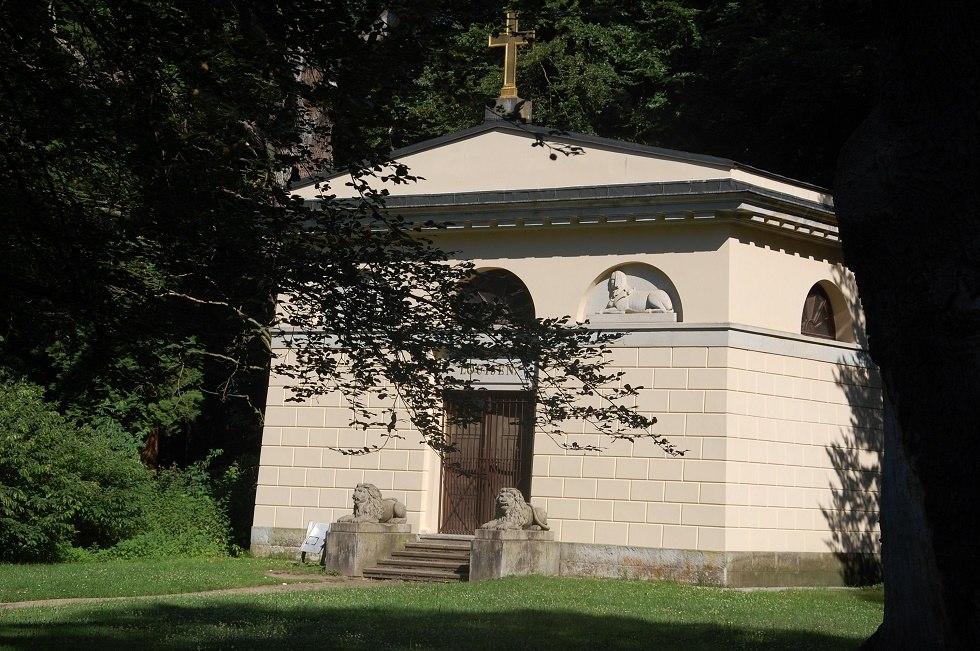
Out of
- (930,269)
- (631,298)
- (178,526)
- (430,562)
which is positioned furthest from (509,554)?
(930,269)

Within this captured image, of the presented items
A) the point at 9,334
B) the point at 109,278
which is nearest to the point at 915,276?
the point at 109,278

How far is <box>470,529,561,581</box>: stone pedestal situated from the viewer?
18.0m

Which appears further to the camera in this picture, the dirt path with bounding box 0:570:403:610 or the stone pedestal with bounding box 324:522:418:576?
the stone pedestal with bounding box 324:522:418:576

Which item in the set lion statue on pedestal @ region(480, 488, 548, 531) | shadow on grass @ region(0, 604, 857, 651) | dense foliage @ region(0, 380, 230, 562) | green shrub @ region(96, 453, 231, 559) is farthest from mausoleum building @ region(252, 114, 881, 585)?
shadow on grass @ region(0, 604, 857, 651)

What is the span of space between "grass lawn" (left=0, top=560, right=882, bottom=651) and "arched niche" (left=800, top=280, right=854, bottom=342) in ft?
16.5

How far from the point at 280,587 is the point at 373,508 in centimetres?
278

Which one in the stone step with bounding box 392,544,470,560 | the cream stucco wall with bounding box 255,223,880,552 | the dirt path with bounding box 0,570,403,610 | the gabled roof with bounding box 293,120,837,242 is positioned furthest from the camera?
the stone step with bounding box 392,544,470,560

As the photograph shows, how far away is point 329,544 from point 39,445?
16.8 ft

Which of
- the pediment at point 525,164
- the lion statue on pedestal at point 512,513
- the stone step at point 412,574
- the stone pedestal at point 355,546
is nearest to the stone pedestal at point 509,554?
the lion statue on pedestal at point 512,513

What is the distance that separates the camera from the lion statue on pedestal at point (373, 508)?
19547 millimetres

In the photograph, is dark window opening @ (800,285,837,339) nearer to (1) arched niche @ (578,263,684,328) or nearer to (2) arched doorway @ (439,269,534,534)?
(1) arched niche @ (578,263,684,328)

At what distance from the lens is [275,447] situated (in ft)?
71.1

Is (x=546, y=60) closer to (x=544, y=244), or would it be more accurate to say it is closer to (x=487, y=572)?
(x=544, y=244)

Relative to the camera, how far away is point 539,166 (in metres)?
20.1
